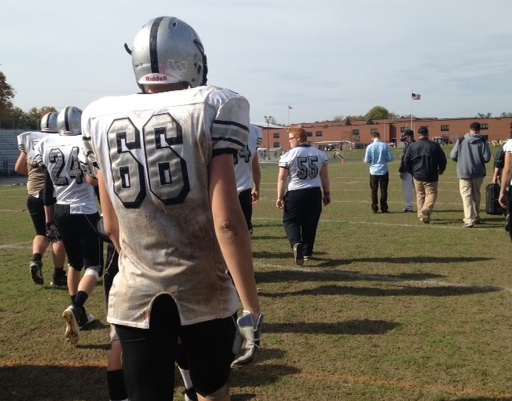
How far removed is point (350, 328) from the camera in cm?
560

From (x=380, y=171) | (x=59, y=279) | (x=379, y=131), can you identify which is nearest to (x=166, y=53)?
(x=59, y=279)

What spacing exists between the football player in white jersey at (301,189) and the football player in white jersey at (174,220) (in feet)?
19.4

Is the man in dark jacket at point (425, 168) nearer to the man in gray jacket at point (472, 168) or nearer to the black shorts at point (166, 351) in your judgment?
the man in gray jacket at point (472, 168)

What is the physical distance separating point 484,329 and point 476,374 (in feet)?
3.77

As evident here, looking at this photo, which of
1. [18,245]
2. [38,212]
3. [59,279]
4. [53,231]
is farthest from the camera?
[18,245]

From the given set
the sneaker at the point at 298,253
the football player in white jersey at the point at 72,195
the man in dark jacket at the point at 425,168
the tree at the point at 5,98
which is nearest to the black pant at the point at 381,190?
the man in dark jacket at the point at 425,168

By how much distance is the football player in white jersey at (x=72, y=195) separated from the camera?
5.82m

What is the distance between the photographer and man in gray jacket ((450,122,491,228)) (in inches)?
466

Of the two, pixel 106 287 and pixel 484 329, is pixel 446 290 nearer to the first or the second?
pixel 484 329

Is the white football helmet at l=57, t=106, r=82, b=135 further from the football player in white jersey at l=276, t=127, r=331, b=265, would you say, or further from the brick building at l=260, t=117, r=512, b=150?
the brick building at l=260, t=117, r=512, b=150

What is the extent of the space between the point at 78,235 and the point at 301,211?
343 centimetres

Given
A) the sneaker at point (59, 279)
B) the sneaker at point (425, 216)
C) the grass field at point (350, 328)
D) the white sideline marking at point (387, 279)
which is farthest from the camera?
the sneaker at point (425, 216)

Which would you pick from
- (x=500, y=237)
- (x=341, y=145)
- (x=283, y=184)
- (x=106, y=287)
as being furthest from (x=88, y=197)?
(x=341, y=145)

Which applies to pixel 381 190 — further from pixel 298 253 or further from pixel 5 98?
pixel 5 98
